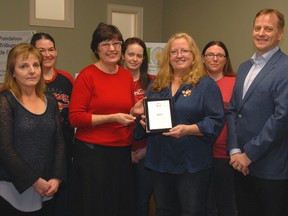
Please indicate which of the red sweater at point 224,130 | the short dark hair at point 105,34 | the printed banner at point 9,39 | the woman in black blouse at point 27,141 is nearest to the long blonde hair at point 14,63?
the woman in black blouse at point 27,141

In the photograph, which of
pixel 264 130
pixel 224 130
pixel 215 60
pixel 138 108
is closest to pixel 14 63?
pixel 138 108

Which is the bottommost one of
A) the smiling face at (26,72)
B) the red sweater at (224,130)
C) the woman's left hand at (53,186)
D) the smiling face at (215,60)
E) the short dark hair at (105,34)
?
the woman's left hand at (53,186)

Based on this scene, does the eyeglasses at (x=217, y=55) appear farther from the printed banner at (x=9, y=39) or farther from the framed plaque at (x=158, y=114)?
the printed banner at (x=9, y=39)

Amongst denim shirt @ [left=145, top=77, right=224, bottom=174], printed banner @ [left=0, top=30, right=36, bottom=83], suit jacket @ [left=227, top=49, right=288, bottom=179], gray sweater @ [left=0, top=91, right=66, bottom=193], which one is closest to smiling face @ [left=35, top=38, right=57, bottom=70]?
gray sweater @ [left=0, top=91, right=66, bottom=193]

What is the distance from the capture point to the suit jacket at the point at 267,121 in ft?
6.52

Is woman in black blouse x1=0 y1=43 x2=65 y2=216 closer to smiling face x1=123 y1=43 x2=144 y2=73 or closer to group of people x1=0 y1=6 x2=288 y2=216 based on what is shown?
group of people x1=0 y1=6 x2=288 y2=216

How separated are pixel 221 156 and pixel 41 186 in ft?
4.61

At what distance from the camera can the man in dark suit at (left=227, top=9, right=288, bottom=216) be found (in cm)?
201

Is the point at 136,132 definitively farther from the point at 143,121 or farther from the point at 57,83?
the point at 57,83

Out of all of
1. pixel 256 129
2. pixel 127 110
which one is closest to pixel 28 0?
pixel 127 110

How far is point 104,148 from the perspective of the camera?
2443 millimetres

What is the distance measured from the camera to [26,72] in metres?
2.07

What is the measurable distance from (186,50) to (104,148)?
86 cm

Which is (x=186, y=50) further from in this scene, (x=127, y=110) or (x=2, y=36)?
(x=2, y=36)
